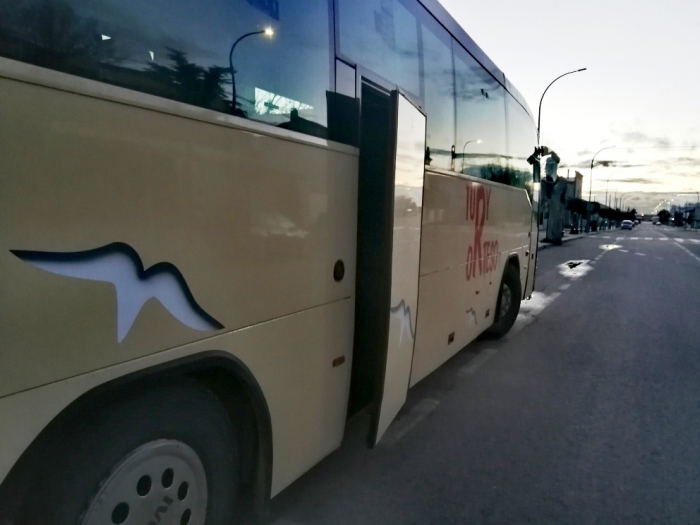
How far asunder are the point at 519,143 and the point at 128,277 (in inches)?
278

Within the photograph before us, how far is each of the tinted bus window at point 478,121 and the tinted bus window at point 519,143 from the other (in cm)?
38

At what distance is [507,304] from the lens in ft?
26.7

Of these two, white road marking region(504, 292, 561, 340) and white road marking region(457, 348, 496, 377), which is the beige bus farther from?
white road marking region(504, 292, 561, 340)

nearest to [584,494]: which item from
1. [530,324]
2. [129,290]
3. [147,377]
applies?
[147,377]

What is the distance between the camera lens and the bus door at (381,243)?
346cm

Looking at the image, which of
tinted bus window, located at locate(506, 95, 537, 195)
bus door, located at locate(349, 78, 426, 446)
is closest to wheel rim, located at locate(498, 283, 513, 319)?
tinted bus window, located at locate(506, 95, 537, 195)

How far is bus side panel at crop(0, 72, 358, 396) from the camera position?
160 centimetres

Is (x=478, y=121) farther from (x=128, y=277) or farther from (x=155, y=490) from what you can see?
(x=155, y=490)

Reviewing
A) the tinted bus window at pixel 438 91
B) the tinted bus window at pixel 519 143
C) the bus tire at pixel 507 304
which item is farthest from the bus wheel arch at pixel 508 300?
the tinted bus window at pixel 438 91

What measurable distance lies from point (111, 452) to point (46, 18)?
1462 mm

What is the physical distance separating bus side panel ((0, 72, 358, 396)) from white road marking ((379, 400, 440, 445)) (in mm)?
2109

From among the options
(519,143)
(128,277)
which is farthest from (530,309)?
(128,277)

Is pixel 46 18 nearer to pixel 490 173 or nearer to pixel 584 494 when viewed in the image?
pixel 584 494

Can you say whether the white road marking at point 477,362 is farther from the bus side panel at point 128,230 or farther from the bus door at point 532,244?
the bus side panel at point 128,230
